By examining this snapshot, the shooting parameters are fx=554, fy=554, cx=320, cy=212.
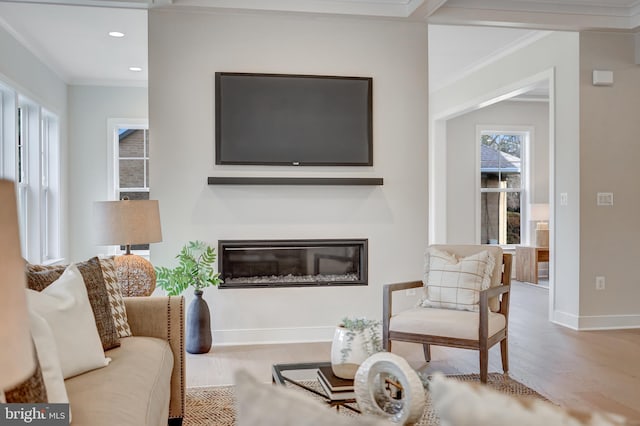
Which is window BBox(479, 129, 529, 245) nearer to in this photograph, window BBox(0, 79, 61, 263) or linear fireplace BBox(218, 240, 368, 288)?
linear fireplace BBox(218, 240, 368, 288)

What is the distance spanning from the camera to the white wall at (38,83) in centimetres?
524

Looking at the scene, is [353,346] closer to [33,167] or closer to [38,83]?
[33,167]

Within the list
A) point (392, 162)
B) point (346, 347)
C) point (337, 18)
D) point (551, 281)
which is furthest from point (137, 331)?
point (551, 281)

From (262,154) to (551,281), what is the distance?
3087mm

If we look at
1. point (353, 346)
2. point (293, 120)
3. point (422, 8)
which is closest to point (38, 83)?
point (293, 120)

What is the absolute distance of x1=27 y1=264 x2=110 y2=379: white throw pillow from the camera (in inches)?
76.1

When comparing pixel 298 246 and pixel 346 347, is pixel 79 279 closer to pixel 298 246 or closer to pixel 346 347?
pixel 346 347

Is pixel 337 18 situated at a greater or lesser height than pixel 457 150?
greater

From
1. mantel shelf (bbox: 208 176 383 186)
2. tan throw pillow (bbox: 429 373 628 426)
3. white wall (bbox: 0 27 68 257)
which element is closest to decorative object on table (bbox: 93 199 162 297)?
mantel shelf (bbox: 208 176 383 186)

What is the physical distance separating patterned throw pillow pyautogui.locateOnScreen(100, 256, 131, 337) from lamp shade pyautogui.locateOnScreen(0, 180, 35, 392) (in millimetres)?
1821

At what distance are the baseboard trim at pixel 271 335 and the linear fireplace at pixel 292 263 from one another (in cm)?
37

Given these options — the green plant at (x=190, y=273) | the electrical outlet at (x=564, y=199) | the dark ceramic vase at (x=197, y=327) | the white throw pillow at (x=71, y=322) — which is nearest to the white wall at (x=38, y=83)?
the green plant at (x=190, y=273)

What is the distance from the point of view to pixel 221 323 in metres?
4.50

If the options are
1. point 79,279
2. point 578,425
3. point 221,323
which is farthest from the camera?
point 221,323
